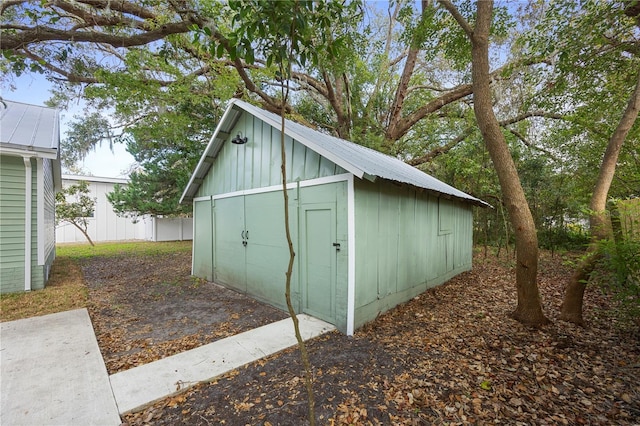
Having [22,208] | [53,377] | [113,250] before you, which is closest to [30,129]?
[22,208]

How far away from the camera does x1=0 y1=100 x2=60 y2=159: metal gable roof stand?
18.5 ft

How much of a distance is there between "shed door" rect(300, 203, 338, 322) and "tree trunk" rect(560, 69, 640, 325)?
3.55 m

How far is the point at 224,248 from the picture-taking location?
22.3 ft

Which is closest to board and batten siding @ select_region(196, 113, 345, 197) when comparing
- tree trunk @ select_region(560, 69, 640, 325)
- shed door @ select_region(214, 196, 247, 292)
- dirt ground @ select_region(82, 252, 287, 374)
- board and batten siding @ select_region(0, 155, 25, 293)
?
shed door @ select_region(214, 196, 247, 292)

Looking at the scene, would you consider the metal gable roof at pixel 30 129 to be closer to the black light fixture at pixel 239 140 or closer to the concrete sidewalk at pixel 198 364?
the black light fixture at pixel 239 140

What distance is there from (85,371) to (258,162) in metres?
4.09

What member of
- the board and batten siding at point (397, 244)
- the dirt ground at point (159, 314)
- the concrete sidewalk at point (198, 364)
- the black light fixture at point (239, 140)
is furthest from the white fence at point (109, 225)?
the board and batten siding at point (397, 244)

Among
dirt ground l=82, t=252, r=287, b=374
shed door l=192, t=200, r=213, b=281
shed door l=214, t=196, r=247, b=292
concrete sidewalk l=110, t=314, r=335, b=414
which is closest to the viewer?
concrete sidewalk l=110, t=314, r=335, b=414

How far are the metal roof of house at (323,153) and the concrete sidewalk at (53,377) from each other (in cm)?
365

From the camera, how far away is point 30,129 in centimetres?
645

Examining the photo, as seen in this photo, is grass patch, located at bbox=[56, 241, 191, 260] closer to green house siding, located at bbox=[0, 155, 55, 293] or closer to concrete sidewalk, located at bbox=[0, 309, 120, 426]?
green house siding, located at bbox=[0, 155, 55, 293]

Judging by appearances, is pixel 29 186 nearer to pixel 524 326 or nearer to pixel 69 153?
pixel 524 326

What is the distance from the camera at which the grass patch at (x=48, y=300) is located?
4738 millimetres

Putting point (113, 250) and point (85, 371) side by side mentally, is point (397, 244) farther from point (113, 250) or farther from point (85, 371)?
point (113, 250)
